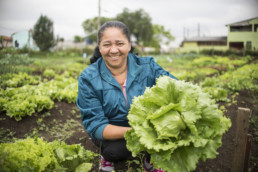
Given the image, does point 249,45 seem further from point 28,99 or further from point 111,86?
point 28,99

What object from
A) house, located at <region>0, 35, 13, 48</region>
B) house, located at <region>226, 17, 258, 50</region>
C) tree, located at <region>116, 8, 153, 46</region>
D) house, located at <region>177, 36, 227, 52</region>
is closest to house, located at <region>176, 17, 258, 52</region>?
house, located at <region>226, 17, 258, 50</region>

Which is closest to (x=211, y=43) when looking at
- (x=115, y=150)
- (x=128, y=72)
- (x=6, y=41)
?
(x=128, y=72)

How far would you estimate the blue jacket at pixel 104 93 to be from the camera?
2.33 meters

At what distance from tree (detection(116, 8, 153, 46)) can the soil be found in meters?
38.5

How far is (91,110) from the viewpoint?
7.58 feet

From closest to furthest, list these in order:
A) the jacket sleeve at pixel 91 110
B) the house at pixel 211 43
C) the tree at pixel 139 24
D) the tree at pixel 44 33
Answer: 1. the jacket sleeve at pixel 91 110
2. the house at pixel 211 43
3. the tree at pixel 44 33
4. the tree at pixel 139 24

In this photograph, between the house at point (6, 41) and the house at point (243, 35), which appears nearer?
the house at point (243, 35)

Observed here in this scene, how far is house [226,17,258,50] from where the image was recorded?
2703mm

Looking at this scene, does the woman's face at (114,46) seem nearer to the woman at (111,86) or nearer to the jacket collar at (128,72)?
the woman at (111,86)

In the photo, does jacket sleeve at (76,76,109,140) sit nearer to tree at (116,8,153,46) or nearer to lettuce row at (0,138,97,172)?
lettuce row at (0,138,97,172)

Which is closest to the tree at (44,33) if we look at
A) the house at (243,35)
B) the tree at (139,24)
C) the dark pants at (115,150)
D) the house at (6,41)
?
the tree at (139,24)

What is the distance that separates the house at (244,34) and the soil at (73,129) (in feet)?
4.58

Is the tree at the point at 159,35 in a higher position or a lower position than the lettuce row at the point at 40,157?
higher

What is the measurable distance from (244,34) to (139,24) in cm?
4032
